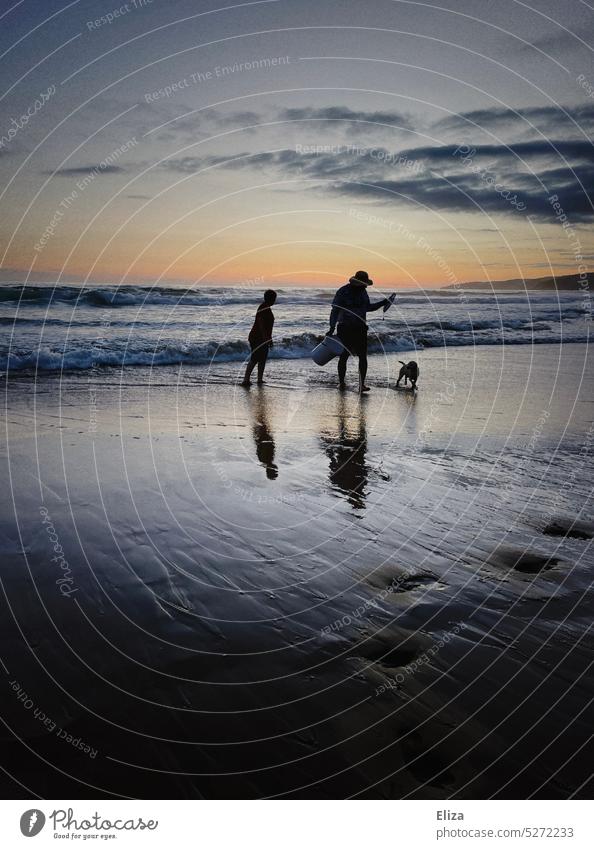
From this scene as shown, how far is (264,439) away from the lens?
891 cm

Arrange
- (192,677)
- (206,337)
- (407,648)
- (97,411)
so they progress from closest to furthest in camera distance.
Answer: (192,677) < (407,648) < (97,411) < (206,337)

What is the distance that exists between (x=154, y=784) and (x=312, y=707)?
0.81 m

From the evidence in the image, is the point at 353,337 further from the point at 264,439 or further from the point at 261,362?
the point at 264,439

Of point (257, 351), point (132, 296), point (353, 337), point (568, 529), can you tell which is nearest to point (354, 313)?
point (353, 337)

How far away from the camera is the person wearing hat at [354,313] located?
1295 centimetres

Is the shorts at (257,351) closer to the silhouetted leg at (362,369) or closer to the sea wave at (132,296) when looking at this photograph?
the silhouetted leg at (362,369)

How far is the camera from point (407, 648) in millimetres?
3518

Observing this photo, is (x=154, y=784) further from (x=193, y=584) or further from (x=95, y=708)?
(x=193, y=584)

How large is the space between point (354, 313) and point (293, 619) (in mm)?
10233

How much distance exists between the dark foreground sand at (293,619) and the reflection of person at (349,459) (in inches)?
1.9

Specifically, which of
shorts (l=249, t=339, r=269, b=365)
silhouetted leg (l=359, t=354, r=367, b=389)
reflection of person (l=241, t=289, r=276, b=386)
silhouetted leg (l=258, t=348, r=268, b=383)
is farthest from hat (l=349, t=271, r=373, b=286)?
silhouetted leg (l=258, t=348, r=268, b=383)

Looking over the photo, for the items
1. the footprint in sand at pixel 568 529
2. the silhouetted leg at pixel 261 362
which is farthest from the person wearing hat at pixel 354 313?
the footprint in sand at pixel 568 529

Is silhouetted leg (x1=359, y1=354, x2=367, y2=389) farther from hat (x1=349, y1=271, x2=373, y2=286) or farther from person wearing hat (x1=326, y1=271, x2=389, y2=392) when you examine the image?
hat (x1=349, y1=271, x2=373, y2=286)

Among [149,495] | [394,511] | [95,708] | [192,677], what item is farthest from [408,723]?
[149,495]
